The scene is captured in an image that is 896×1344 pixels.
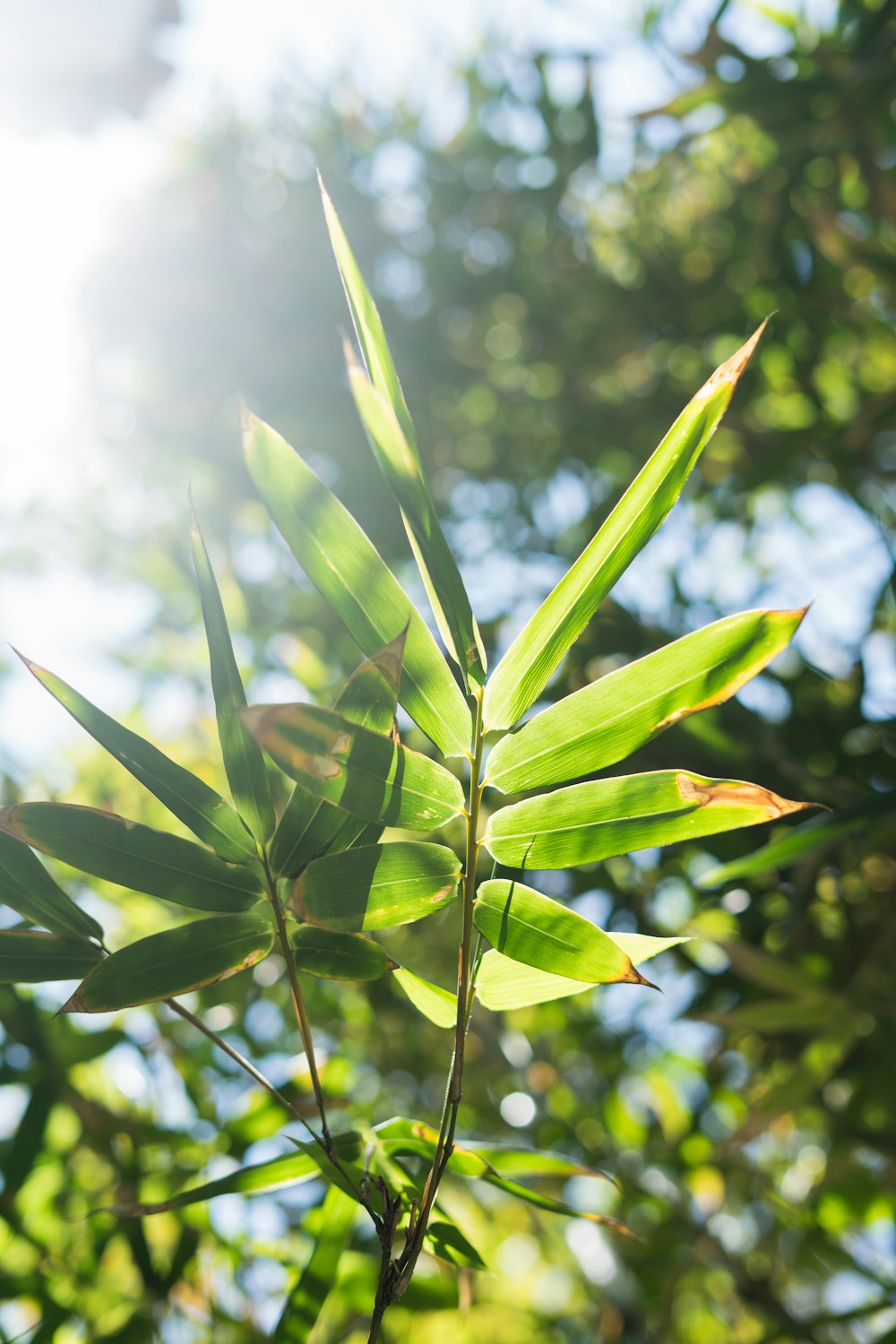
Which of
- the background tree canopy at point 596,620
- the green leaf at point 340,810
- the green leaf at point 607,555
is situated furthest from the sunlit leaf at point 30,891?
the background tree canopy at point 596,620

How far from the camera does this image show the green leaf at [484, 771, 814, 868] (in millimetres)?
315

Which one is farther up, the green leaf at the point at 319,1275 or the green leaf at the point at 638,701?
the green leaf at the point at 638,701

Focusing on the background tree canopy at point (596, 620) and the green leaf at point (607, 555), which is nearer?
the green leaf at point (607, 555)

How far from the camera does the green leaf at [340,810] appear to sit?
30cm

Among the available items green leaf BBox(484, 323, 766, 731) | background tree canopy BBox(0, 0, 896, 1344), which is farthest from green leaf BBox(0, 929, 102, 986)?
background tree canopy BBox(0, 0, 896, 1344)

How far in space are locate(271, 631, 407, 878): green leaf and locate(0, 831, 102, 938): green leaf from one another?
0.10m

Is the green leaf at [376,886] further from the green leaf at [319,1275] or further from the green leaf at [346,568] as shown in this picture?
the green leaf at [319,1275]

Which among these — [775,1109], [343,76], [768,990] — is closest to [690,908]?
[768,990]

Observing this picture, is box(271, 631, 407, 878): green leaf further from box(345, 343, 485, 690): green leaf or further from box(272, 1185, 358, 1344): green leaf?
box(272, 1185, 358, 1344): green leaf

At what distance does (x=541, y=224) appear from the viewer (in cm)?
178

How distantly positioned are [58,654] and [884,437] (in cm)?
153

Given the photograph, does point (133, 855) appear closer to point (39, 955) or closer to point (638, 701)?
point (39, 955)

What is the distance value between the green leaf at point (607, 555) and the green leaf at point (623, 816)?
1.7 inches

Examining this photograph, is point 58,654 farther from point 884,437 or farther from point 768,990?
point 884,437
